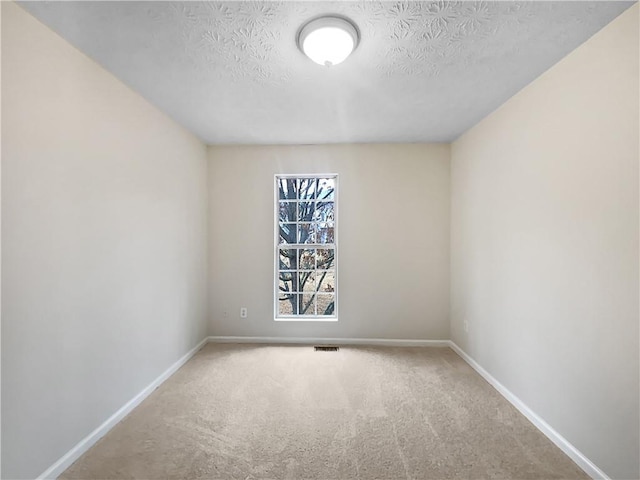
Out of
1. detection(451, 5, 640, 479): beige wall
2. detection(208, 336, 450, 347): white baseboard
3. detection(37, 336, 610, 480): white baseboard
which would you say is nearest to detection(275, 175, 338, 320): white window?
detection(208, 336, 450, 347): white baseboard

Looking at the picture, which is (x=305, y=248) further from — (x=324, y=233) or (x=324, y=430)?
(x=324, y=430)

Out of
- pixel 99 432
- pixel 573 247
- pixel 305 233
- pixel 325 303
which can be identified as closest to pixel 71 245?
pixel 99 432

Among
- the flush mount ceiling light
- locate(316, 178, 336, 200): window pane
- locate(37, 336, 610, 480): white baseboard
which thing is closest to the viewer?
the flush mount ceiling light

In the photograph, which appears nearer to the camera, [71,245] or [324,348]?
[71,245]

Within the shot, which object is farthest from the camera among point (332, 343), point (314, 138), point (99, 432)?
point (332, 343)

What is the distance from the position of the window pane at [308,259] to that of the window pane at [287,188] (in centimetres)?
73

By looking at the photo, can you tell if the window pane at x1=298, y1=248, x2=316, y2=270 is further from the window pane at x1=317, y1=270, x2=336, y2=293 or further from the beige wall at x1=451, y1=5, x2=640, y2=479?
the beige wall at x1=451, y1=5, x2=640, y2=479

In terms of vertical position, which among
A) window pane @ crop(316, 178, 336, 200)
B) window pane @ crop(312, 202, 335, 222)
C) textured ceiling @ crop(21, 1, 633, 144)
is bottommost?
window pane @ crop(312, 202, 335, 222)

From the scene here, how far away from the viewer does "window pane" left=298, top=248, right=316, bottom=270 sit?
3898mm

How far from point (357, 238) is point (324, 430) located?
7.18ft

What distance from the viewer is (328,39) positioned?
1.64 metres

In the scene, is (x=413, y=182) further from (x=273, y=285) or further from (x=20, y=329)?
(x=20, y=329)

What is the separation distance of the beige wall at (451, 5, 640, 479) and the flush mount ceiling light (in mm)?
1367

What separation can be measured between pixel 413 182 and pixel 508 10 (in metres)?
2.25
